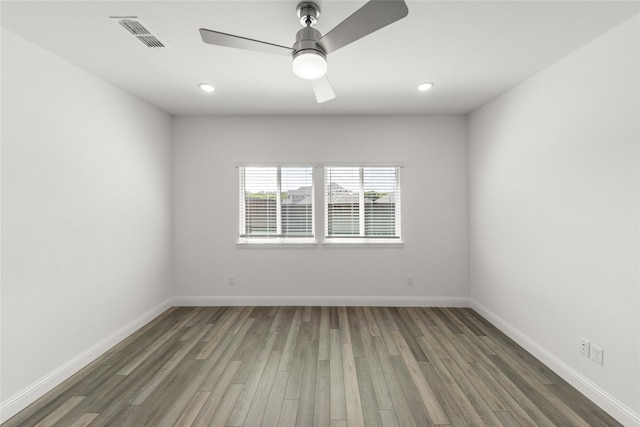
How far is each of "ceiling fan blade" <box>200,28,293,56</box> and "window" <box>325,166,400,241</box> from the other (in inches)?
90.6

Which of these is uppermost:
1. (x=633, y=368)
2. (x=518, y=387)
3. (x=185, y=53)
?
(x=185, y=53)

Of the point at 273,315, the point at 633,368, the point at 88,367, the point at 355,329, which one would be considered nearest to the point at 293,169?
the point at 273,315

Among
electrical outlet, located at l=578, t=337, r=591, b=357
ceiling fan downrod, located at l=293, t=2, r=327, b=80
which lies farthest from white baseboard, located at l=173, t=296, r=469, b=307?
ceiling fan downrod, located at l=293, t=2, r=327, b=80

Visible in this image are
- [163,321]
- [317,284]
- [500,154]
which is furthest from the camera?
[317,284]

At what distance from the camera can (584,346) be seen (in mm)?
2158

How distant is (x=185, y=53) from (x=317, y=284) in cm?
300

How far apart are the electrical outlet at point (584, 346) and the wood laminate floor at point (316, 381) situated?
0.99 feet

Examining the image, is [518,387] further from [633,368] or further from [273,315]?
[273,315]

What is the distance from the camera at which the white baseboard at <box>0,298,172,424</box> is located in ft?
6.35

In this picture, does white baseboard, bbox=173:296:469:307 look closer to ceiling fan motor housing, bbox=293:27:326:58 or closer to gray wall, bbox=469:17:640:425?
gray wall, bbox=469:17:640:425

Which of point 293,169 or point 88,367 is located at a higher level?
point 293,169

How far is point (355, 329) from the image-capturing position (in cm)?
320

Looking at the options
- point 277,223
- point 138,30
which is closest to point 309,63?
point 138,30

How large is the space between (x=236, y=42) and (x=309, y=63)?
1.44ft
